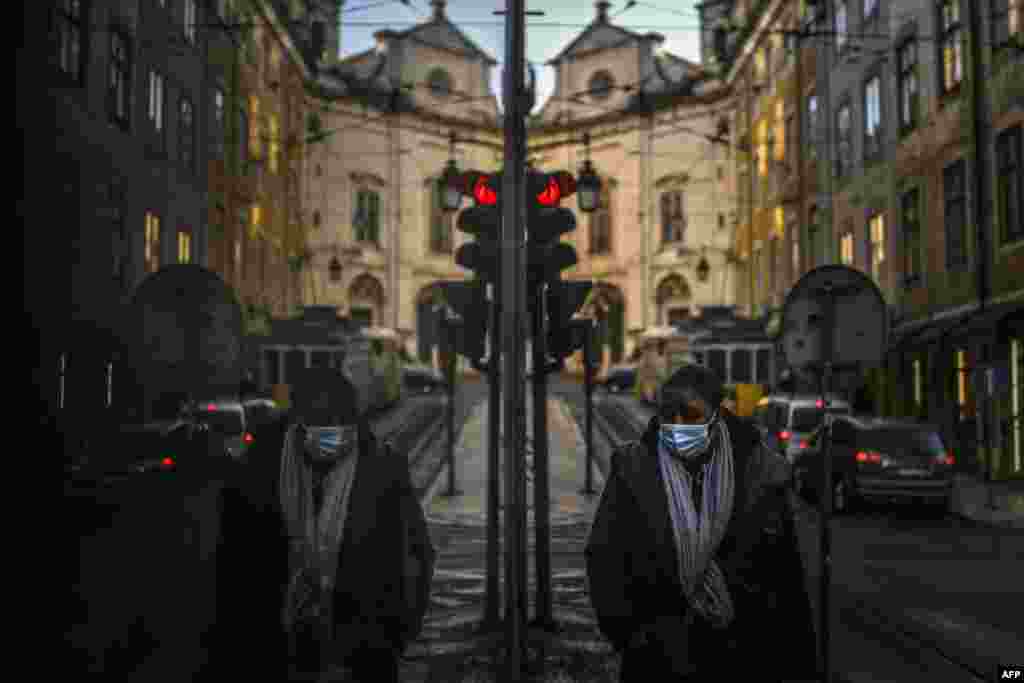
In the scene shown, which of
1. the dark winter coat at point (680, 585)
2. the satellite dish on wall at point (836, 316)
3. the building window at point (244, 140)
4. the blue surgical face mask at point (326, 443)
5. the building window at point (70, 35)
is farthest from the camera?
the building window at point (244, 140)

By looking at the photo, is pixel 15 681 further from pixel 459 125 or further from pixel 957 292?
pixel 459 125

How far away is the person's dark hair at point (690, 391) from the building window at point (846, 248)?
27.9 m

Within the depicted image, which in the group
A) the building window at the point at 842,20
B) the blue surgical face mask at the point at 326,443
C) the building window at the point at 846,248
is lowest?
the blue surgical face mask at the point at 326,443

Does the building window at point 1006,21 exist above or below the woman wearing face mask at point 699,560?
above

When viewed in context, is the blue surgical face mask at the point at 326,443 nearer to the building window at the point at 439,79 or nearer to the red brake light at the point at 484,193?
the red brake light at the point at 484,193

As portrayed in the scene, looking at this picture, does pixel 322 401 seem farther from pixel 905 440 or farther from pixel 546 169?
pixel 546 169

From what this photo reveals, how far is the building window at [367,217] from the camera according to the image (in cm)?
5381

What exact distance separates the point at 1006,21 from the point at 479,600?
16715mm

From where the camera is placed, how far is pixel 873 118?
28.3 metres

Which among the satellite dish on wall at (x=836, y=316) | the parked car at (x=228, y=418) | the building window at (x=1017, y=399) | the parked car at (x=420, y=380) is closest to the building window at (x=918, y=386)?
the building window at (x=1017, y=399)

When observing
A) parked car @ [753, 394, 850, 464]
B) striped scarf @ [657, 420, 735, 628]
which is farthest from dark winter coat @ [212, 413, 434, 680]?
parked car @ [753, 394, 850, 464]

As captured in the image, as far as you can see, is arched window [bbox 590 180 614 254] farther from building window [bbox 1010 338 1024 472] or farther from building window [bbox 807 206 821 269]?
building window [bbox 1010 338 1024 472]

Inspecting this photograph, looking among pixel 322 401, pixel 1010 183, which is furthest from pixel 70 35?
pixel 1010 183

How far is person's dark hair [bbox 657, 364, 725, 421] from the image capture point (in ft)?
12.1
